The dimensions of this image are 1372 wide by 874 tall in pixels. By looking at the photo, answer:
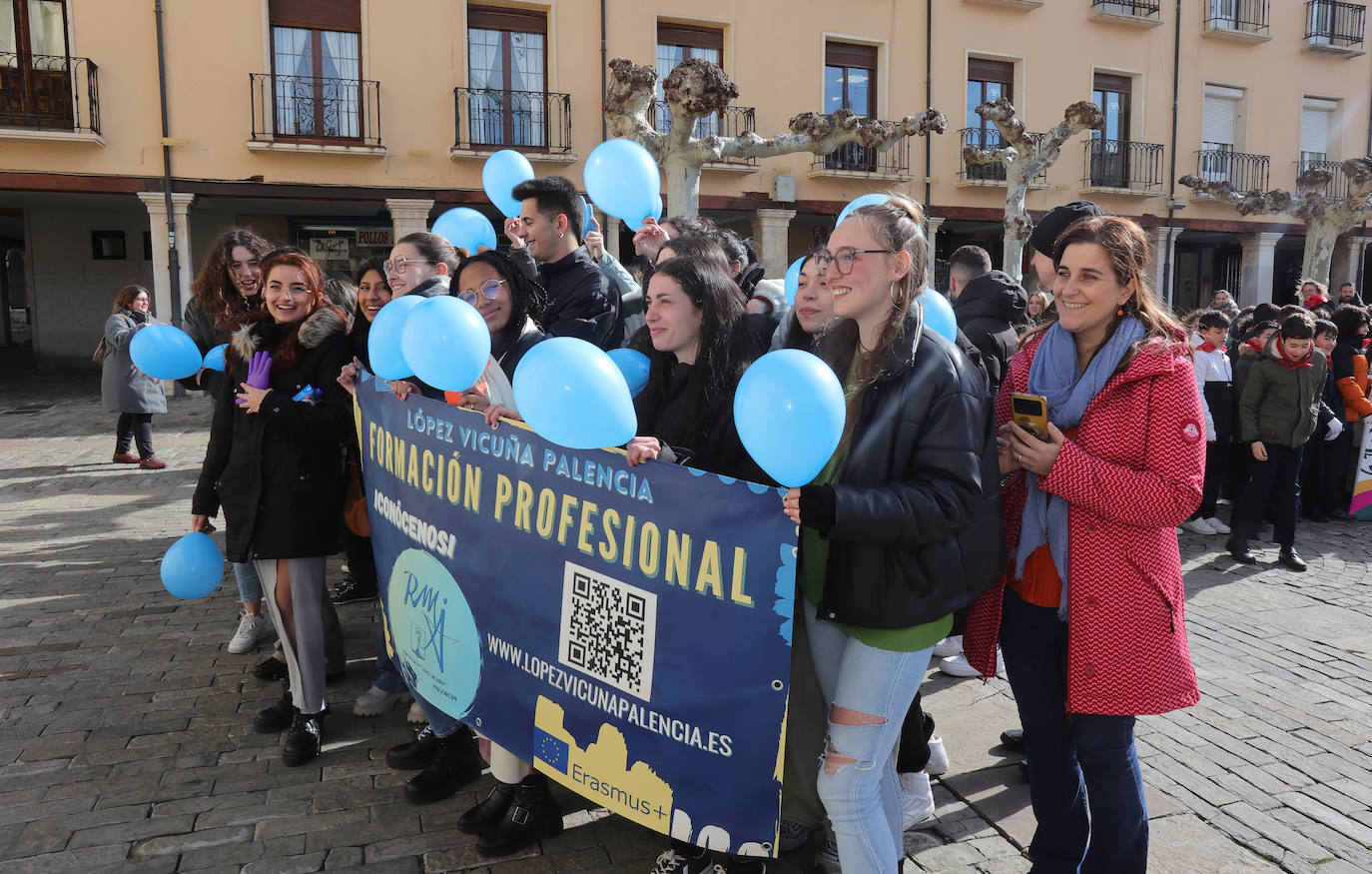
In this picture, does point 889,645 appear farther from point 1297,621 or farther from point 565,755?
A: point 1297,621

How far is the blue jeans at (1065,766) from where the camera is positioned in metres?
2.40

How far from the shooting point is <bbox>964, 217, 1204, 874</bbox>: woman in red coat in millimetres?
2328

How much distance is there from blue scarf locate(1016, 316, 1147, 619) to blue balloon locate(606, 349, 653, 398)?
117cm

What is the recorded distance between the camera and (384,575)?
11.5ft

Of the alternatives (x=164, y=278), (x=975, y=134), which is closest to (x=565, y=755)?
(x=164, y=278)

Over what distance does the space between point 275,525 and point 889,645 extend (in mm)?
2465

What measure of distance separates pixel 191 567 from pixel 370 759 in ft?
4.10

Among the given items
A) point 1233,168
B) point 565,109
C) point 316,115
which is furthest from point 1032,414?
point 1233,168

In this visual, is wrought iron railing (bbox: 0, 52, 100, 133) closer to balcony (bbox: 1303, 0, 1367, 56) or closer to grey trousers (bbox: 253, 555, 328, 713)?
grey trousers (bbox: 253, 555, 328, 713)

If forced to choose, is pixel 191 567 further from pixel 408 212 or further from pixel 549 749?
pixel 408 212

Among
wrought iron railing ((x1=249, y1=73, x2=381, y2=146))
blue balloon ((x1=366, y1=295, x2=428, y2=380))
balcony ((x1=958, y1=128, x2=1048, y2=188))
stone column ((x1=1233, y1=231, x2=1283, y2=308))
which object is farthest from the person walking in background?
stone column ((x1=1233, y1=231, x2=1283, y2=308))

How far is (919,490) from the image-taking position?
2139 mm

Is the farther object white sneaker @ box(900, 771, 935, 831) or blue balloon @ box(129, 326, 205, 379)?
blue balloon @ box(129, 326, 205, 379)

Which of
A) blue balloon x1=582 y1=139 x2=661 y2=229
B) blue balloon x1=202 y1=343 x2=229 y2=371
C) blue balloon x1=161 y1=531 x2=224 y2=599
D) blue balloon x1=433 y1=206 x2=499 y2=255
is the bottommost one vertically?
blue balloon x1=161 y1=531 x2=224 y2=599
